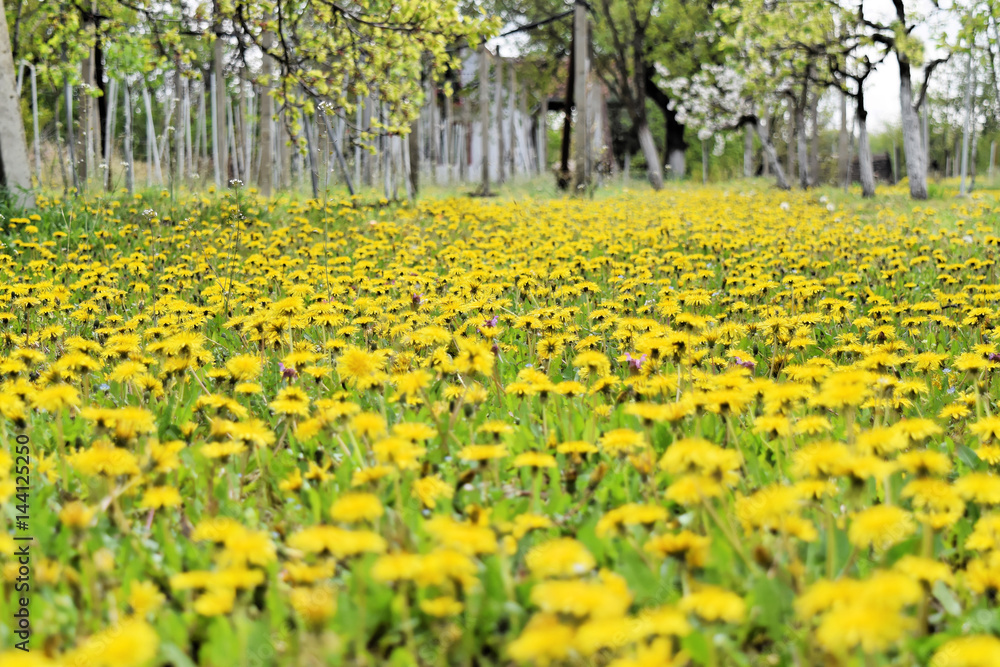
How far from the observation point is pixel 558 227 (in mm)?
7531

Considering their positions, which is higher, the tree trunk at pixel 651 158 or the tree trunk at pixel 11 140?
the tree trunk at pixel 651 158

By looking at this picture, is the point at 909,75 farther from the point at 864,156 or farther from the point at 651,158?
the point at 651,158

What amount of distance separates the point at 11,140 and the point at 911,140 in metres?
15.4

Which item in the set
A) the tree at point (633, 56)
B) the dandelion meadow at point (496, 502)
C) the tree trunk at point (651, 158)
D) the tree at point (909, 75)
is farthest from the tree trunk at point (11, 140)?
the tree at point (633, 56)

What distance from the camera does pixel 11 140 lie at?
726 cm

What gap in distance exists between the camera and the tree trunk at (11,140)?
703 cm

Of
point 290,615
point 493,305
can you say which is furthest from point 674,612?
point 493,305

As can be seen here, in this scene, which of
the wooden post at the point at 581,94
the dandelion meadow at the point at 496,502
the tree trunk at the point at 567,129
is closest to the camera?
the dandelion meadow at the point at 496,502

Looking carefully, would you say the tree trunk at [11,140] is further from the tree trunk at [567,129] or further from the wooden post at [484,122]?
the tree trunk at [567,129]

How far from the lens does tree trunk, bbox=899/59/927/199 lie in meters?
15.2

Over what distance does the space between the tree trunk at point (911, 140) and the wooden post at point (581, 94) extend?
6.35 m

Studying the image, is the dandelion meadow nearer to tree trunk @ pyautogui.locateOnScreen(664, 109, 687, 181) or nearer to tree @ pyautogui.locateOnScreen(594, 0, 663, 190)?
tree @ pyautogui.locateOnScreen(594, 0, 663, 190)

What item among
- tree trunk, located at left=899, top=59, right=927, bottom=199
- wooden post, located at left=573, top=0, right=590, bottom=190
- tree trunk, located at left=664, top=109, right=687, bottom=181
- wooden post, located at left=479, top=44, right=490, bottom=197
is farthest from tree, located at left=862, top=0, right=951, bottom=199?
tree trunk, located at left=664, top=109, right=687, bottom=181

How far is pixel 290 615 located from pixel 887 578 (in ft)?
3.46
